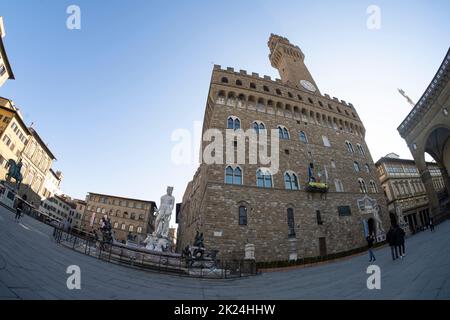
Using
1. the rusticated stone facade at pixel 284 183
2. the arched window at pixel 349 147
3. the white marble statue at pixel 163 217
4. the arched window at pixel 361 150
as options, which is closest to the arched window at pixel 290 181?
the rusticated stone facade at pixel 284 183

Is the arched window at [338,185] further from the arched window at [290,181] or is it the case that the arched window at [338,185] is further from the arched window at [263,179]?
the arched window at [263,179]

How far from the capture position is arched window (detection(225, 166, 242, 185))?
1815 centimetres

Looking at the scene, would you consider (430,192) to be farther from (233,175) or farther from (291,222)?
(233,175)

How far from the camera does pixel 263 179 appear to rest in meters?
19.0

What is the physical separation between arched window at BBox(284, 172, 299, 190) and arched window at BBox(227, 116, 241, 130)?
6.69 m

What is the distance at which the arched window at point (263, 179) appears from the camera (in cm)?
1874

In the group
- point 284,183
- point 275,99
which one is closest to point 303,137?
point 275,99

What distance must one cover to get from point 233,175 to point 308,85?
2018 centimetres

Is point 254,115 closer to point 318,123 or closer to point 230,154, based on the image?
point 230,154

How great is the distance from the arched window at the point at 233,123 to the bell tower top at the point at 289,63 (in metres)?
13.1

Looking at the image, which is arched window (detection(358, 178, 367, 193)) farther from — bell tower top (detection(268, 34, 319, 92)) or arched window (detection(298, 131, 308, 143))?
bell tower top (detection(268, 34, 319, 92))

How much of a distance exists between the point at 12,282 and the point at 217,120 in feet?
58.7

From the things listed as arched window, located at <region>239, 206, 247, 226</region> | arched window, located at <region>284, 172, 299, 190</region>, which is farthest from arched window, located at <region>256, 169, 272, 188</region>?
arched window, located at <region>239, 206, 247, 226</region>

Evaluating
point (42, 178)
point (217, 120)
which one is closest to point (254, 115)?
point (217, 120)
